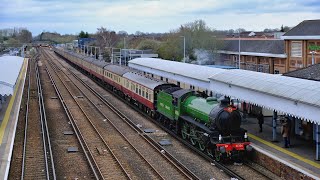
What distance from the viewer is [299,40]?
1702 inches

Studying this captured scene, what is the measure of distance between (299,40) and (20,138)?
3122 centimetres

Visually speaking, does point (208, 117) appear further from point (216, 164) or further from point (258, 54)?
point (258, 54)

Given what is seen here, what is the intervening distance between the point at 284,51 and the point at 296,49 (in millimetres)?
2613

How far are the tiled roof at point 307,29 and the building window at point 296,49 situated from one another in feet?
3.49

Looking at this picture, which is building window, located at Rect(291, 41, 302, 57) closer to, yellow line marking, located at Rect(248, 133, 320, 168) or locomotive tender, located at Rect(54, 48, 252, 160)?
locomotive tender, located at Rect(54, 48, 252, 160)

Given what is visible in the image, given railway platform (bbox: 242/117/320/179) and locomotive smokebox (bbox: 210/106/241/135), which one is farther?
locomotive smokebox (bbox: 210/106/241/135)

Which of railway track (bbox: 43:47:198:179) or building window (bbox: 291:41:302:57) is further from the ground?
building window (bbox: 291:41:302:57)

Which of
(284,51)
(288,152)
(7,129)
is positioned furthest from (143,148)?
(284,51)

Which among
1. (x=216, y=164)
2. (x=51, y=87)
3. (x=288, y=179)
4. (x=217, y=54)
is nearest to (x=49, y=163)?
(x=216, y=164)

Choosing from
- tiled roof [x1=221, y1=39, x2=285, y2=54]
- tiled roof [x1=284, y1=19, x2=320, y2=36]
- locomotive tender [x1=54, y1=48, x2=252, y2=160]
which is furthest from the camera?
tiled roof [x1=221, y1=39, x2=285, y2=54]

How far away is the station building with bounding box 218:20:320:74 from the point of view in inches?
1636

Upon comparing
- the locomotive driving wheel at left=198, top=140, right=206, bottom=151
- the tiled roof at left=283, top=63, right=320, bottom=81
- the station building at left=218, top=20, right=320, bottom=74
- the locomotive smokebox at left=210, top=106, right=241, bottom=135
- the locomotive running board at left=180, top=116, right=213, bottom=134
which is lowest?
the locomotive driving wheel at left=198, top=140, right=206, bottom=151

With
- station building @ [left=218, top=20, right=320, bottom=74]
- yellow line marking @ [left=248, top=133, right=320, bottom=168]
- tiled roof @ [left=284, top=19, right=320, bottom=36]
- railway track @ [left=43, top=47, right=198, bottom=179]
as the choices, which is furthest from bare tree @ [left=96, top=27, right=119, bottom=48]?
yellow line marking @ [left=248, top=133, right=320, bottom=168]

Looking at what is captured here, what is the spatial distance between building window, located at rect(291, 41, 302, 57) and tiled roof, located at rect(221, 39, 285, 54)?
2260mm
